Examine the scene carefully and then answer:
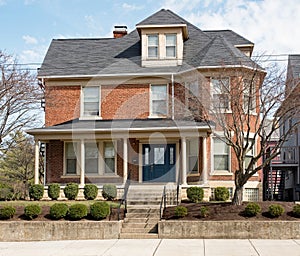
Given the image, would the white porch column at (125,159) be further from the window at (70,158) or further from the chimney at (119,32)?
the chimney at (119,32)

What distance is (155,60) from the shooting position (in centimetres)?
2531

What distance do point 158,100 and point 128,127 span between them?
3.12m

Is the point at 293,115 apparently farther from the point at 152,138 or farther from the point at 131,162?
the point at 131,162

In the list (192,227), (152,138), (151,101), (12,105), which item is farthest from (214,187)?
(12,105)

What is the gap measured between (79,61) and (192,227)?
14.0 m

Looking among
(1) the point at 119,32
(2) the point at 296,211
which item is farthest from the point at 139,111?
(2) the point at 296,211

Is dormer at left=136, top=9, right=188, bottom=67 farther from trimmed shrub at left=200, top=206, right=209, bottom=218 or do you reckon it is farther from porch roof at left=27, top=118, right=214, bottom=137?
trimmed shrub at left=200, top=206, right=209, bottom=218

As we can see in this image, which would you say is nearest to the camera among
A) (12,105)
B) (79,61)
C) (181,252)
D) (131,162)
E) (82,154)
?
(181,252)

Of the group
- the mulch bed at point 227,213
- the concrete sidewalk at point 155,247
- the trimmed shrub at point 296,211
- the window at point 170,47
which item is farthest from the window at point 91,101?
the trimmed shrub at point 296,211

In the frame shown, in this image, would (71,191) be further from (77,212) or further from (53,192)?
(77,212)

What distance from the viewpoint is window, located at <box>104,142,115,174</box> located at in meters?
24.3

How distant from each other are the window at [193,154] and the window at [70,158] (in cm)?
589

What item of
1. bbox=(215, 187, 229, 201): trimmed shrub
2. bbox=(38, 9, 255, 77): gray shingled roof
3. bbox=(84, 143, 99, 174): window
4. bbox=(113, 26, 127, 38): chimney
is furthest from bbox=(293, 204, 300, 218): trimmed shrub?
bbox=(113, 26, 127, 38): chimney

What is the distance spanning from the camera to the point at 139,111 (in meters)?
24.8
